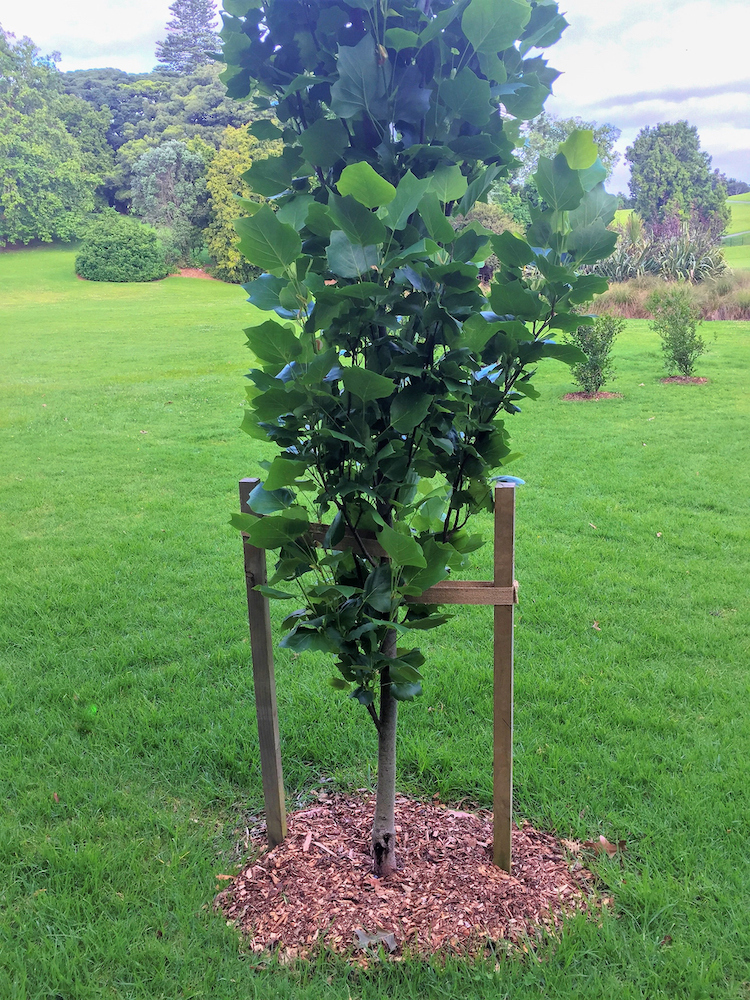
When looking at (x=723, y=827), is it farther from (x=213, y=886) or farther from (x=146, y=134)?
(x=146, y=134)

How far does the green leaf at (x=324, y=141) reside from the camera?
146cm

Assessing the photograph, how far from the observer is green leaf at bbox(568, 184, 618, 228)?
4.47 ft

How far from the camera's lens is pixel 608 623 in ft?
12.5

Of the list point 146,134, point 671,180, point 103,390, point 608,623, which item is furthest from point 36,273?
point 671,180

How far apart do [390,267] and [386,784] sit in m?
1.43

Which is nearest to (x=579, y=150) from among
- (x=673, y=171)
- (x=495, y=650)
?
(x=495, y=650)

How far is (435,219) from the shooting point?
1.35 metres

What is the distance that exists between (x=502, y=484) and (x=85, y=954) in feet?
5.59

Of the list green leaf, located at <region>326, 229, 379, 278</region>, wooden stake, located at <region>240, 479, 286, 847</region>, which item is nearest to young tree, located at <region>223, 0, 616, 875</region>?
green leaf, located at <region>326, 229, 379, 278</region>

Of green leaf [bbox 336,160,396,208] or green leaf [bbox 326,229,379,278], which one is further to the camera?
green leaf [bbox 326,229,379,278]

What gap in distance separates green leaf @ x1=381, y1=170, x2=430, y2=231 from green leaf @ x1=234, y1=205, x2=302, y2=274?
18 centimetres

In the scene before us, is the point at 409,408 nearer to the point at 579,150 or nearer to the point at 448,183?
the point at 448,183

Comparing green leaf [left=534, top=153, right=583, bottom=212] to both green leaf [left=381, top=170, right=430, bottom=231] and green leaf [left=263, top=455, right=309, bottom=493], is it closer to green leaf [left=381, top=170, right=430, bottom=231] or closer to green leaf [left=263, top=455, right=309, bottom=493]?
green leaf [left=381, top=170, right=430, bottom=231]

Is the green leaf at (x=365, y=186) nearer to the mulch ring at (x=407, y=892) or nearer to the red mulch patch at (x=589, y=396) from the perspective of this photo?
the mulch ring at (x=407, y=892)
